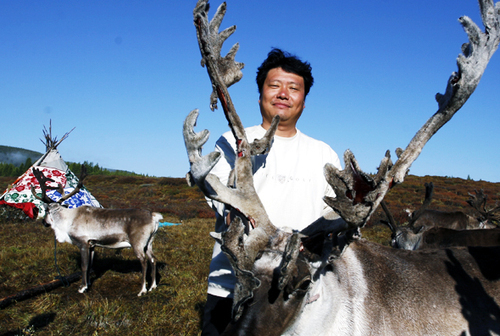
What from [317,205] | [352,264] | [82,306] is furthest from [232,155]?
[82,306]

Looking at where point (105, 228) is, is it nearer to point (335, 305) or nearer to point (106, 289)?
point (106, 289)

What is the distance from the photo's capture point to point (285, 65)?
11.0ft

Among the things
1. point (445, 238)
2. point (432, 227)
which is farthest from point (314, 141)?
point (432, 227)

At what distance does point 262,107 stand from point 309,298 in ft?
6.24

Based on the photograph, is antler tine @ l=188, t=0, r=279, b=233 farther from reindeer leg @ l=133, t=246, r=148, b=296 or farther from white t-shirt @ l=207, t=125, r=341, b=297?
reindeer leg @ l=133, t=246, r=148, b=296

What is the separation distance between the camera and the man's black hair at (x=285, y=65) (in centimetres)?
334

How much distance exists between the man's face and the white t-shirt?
0.71 ft

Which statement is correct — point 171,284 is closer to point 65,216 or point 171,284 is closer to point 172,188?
point 65,216

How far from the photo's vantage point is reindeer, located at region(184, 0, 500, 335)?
211cm

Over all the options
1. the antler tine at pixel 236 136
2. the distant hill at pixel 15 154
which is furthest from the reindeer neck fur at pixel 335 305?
the distant hill at pixel 15 154

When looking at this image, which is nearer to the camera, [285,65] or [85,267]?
[285,65]

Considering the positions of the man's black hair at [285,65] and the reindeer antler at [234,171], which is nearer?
the reindeer antler at [234,171]

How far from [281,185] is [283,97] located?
2.89ft

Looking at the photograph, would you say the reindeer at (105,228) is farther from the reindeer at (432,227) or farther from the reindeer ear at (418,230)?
the reindeer ear at (418,230)
